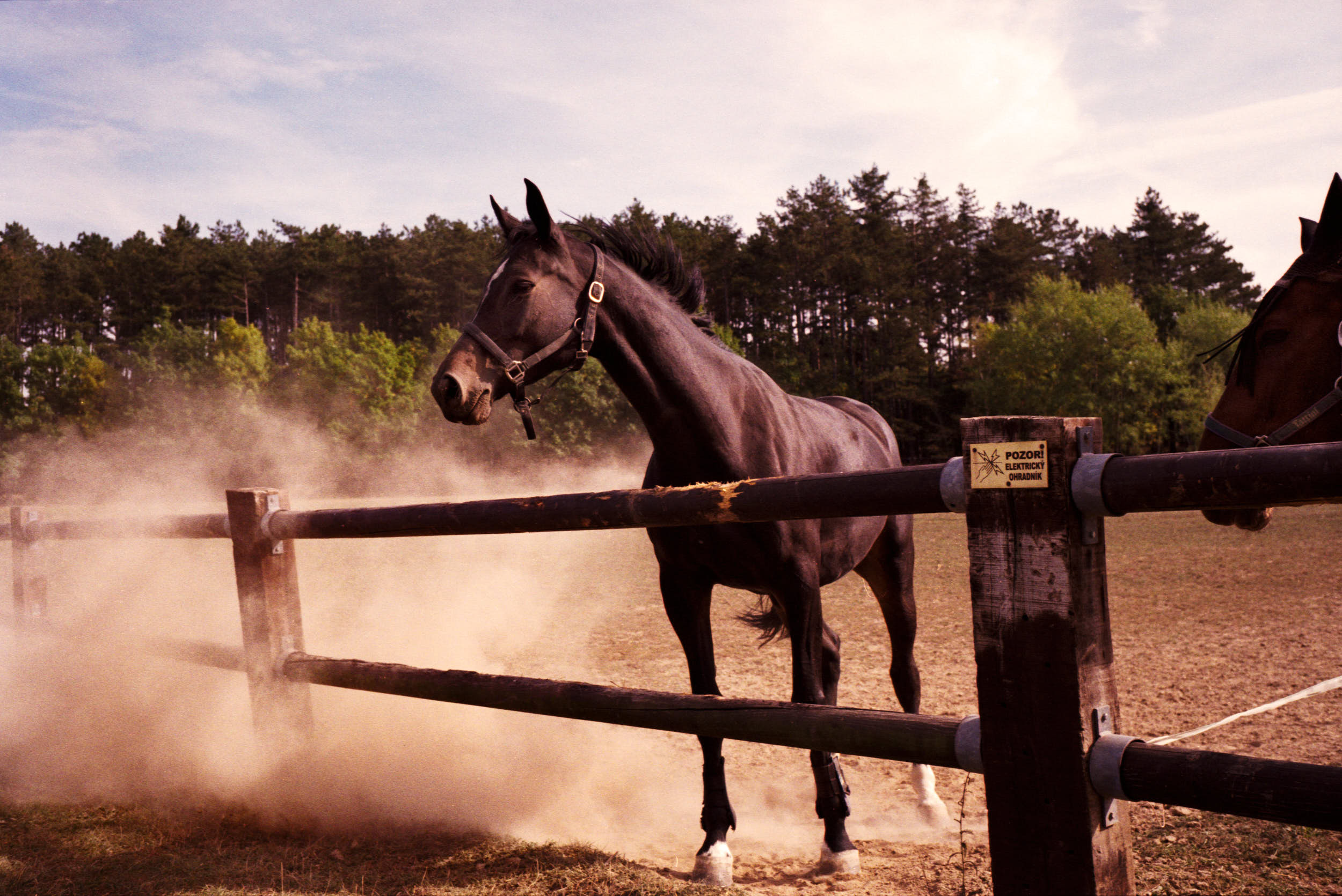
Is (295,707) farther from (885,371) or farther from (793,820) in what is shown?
(885,371)

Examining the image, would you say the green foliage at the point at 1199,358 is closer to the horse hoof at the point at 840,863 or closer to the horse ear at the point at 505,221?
the horse hoof at the point at 840,863

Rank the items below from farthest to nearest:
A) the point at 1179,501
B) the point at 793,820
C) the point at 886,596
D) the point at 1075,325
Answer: the point at 1075,325
the point at 886,596
the point at 793,820
the point at 1179,501

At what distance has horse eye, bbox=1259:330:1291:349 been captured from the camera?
2.76m

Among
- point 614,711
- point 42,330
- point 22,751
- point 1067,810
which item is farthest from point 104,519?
point 42,330

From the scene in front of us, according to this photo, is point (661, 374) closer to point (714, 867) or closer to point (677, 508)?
point (677, 508)

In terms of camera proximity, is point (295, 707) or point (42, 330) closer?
point (295, 707)

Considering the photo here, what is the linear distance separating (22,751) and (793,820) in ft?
13.0

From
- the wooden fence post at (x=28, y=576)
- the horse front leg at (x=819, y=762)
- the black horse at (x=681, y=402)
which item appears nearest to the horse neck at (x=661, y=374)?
the black horse at (x=681, y=402)

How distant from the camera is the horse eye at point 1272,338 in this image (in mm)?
2760

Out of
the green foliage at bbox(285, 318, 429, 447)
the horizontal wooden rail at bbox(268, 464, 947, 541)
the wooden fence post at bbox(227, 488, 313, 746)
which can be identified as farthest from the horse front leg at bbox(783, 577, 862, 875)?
the green foliage at bbox(285, 318, 429, 447)

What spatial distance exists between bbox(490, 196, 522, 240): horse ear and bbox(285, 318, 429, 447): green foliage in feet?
157

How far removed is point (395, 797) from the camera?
12.0 ft

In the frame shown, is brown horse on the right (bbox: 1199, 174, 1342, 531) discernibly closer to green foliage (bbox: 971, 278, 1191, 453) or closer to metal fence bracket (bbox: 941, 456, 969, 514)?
metal fence bracket (bbox: 941, 456, 969, 514)

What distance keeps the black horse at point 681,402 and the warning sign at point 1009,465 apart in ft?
5.19
